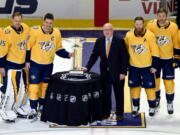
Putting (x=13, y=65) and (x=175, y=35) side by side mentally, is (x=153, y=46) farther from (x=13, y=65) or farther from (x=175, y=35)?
(x=13, y=65)

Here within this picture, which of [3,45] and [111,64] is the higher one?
[3,45]

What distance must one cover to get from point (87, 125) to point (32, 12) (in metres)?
8.12

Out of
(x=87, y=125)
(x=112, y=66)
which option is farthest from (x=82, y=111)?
(x=112, y=66)

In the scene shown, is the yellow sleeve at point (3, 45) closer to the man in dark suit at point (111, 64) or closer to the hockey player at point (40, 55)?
the hockey player at point (40, 55)

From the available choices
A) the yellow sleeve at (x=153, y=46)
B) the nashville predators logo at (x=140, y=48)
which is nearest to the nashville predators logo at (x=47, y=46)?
the nashville predators logo at (x=140, y=48)

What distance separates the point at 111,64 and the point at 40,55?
1082 mm

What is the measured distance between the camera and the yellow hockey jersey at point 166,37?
24.6 ft

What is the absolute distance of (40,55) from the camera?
740 centimetres

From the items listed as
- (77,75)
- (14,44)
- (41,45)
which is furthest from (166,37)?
(14,44)

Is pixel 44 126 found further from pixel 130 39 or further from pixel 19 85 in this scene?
pixel 130 39

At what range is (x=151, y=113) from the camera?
777cm

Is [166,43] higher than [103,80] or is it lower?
higher

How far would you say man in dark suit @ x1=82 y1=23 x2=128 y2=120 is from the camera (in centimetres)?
728

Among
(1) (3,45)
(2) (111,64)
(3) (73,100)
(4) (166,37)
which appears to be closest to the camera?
(3) (73,100)
